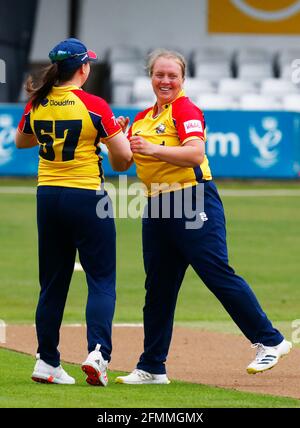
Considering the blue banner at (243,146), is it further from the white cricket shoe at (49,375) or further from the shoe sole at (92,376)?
the shoe sole at (92,376)

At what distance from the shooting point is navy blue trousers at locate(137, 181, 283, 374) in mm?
7824

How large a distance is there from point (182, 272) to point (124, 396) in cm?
113

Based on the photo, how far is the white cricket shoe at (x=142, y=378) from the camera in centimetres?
802

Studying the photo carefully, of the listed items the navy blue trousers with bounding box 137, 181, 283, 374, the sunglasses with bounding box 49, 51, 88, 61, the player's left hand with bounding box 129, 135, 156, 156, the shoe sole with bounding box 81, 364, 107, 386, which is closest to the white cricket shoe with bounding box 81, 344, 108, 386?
the shoe sole with bounding box 81, 364, 107, 386

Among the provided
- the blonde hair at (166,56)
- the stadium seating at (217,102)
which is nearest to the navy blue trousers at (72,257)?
the blonde hair at (166,56)

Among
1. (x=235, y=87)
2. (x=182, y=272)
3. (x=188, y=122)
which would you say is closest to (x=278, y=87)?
(x=235, y=87)

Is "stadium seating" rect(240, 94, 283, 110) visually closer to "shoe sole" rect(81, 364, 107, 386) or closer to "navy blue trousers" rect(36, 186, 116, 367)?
"navy blue trousers" rect(36, 186, 116, 367)

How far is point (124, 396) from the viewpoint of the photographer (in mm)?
7355

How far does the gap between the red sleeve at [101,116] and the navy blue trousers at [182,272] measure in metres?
0.61

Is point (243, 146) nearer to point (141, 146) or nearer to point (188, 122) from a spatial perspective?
point (188, 122)

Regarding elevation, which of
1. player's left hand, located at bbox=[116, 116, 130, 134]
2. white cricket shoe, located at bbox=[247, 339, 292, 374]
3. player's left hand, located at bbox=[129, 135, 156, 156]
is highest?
player's left hand, located at bbox=[116, 116, 130, 134]

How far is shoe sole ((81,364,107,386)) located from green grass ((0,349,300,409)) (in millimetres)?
46

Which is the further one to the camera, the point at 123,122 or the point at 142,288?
the point at 142,288
